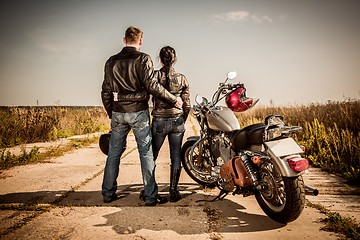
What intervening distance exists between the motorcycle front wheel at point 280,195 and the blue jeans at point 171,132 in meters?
1.20

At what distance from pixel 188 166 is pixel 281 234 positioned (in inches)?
73.1

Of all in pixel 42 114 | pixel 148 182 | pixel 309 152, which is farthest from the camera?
pixel 42 114

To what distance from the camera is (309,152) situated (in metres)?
5.54

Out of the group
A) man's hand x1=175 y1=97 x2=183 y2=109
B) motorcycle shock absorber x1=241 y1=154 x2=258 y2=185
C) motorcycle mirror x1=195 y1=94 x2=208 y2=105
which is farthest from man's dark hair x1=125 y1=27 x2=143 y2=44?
motorcycle shock absorber x1=241 y1=154 x2=258 y2=185

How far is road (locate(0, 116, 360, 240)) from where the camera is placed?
2.32 metres

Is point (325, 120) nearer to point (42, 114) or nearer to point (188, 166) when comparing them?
point (188, 166)

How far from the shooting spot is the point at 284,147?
230cm

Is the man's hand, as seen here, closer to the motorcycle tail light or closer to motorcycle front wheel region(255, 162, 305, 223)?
motorcycle front wheel region(255, 162, 305, 223)

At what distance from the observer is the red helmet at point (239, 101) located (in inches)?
113

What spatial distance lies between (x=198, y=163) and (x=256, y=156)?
1.45 meters

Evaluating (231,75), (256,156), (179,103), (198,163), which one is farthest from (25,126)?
(256,156)

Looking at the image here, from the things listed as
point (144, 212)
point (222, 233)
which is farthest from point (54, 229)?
point (222, 233)

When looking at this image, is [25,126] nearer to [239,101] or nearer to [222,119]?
[222,119]

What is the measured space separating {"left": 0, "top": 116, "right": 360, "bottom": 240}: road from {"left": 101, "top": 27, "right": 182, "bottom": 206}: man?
13.0 inches
